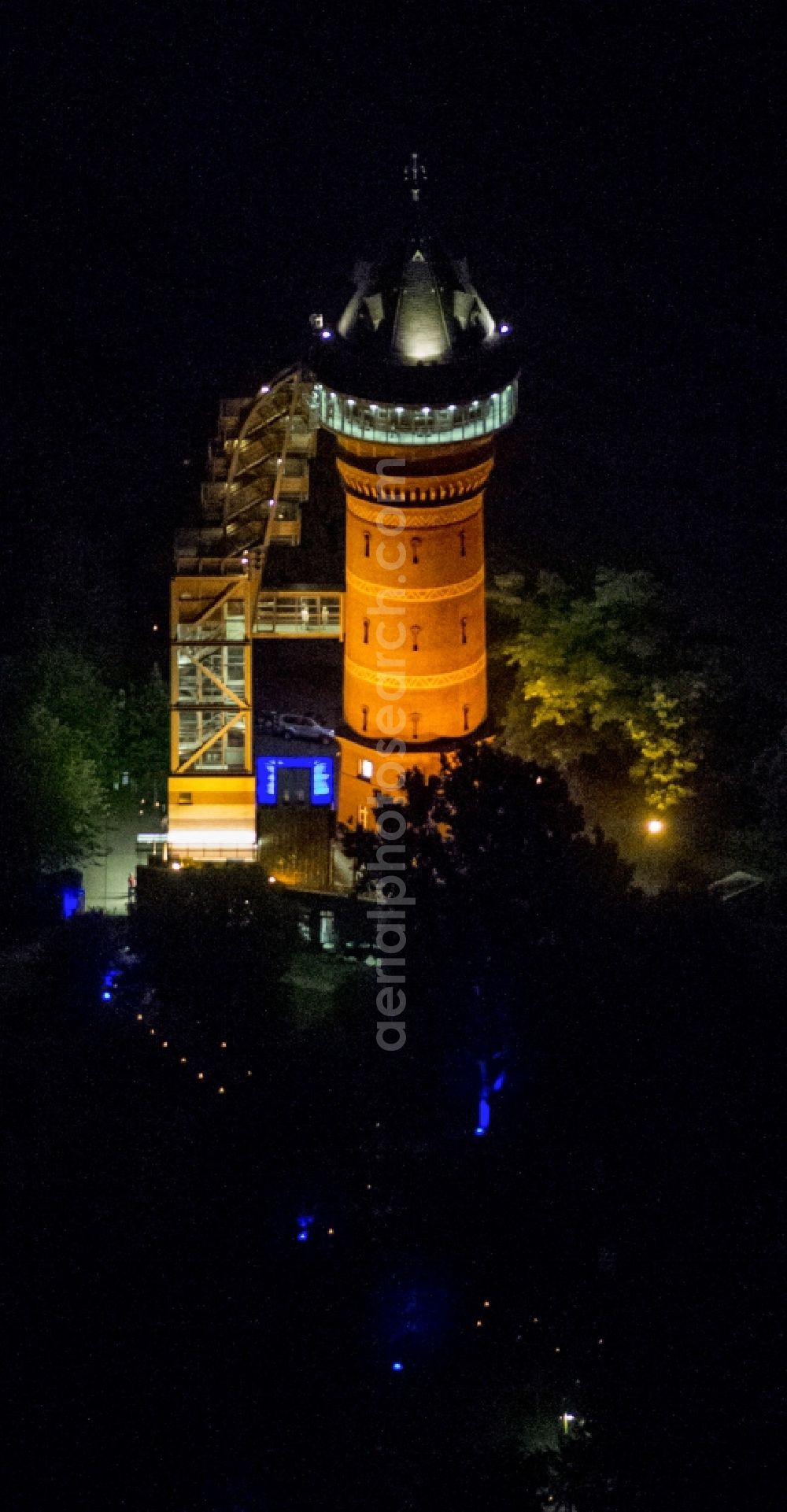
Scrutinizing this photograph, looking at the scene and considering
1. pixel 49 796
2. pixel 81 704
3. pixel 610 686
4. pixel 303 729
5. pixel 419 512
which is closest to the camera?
pixel 419 512

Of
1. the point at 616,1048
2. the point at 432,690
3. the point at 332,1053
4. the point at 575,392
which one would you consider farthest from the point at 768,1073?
the point at 575,392

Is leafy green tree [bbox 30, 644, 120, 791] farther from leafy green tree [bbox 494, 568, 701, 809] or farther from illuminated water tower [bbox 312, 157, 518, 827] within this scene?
leafy green tree [bbox 494, 568, 701, 809]

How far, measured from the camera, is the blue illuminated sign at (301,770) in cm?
8519

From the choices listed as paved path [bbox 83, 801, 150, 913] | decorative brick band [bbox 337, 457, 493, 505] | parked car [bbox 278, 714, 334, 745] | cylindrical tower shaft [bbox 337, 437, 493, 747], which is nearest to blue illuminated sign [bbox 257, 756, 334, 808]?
parked car [bbox 278, 714, 334, 745]

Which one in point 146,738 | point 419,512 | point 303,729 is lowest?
point 146,738

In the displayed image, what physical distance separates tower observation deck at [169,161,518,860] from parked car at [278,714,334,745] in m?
2.60

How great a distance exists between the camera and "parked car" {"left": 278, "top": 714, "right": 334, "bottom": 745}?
8625cm

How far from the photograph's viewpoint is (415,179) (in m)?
75.1

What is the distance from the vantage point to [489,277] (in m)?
120

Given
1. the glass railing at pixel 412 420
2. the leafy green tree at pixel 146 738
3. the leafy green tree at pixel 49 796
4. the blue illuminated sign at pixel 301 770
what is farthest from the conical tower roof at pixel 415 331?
the leafy green tree at pixel 146 738

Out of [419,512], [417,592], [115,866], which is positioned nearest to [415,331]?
[419,512]

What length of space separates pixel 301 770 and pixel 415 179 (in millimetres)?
19533

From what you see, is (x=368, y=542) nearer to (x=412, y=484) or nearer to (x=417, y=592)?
(x=417, y=592)

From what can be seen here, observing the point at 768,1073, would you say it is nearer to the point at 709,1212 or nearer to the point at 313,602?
the point at 709,1212
